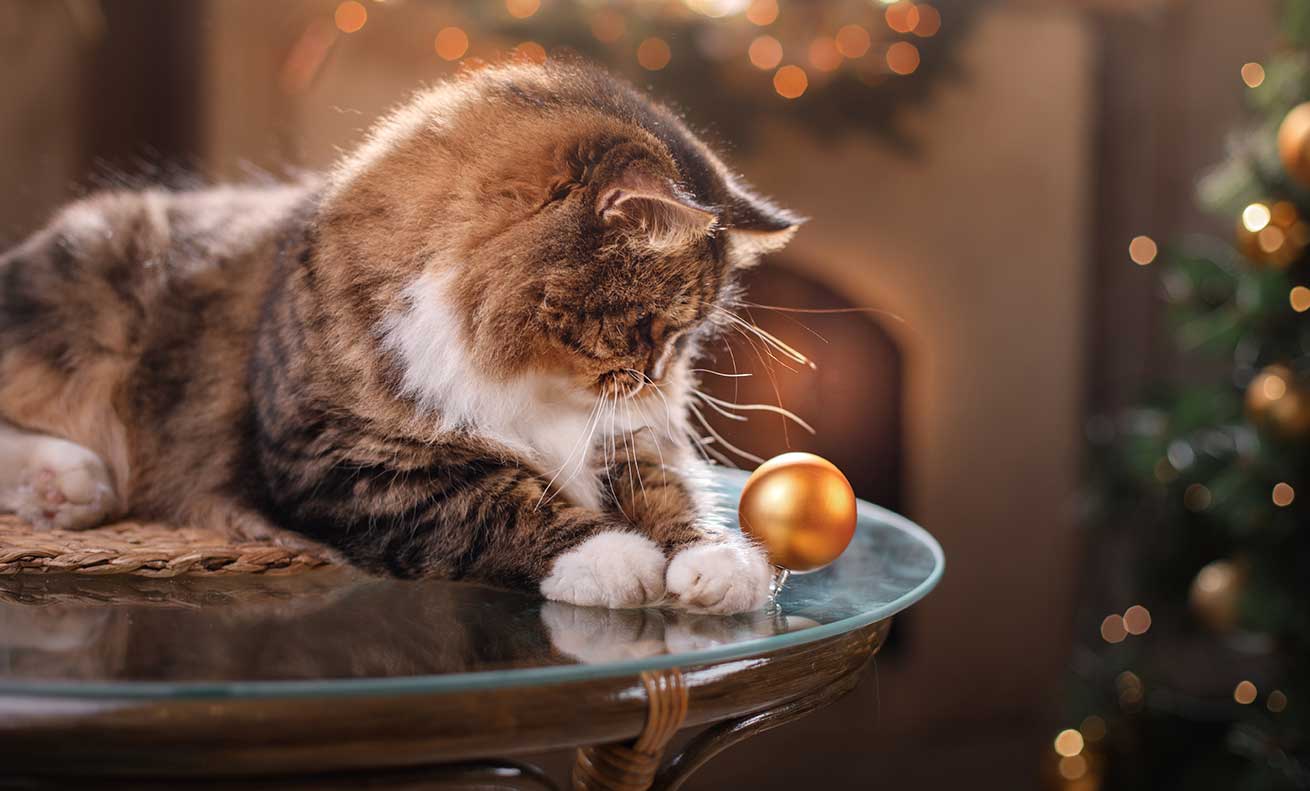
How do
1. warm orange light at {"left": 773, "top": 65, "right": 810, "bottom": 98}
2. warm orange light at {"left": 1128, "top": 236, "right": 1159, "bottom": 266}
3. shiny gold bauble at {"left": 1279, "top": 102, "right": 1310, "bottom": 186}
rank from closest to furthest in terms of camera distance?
1. shiny gold bauble at {"left": 1279, "top": 102, "right": 1310, "bottom": 186}
2. warm orange light at {"left": 773, "top": 65, "right": 810, "bottom": 98}
3. warm orange light at {"left": 1128, "top": 236, "right": 1159, "bottom": 266}

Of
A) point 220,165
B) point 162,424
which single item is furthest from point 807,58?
point 162,424

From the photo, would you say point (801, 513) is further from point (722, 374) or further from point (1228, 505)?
point (1228, 505)

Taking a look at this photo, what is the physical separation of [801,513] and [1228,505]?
1.13 m

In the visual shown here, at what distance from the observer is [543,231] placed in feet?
2.76

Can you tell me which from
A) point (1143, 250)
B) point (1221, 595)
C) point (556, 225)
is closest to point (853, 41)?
point (1143, 250)

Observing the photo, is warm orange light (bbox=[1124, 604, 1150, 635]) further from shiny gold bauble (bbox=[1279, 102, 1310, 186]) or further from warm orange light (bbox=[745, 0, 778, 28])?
warm orange light (bbox=[745, 0, 778, 28])

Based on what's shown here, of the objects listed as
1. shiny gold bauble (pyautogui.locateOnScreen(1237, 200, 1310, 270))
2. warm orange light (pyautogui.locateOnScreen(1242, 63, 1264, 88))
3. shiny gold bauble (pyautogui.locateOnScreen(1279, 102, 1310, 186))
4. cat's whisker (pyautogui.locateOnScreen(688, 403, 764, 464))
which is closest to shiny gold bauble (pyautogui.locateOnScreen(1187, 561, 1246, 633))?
shiny gold bauble (pyautogui.locateOnScreen(1237, 200, 1310, 270))

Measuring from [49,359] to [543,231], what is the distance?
1.88 ft

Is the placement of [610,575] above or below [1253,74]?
below

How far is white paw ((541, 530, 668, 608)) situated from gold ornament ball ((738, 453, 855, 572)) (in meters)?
0.10

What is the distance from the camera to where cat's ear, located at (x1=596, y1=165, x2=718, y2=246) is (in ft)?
2.60

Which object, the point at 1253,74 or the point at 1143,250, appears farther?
the point at 1143,250

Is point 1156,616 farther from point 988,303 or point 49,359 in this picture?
point 49,359

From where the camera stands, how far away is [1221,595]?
5.34 ft
